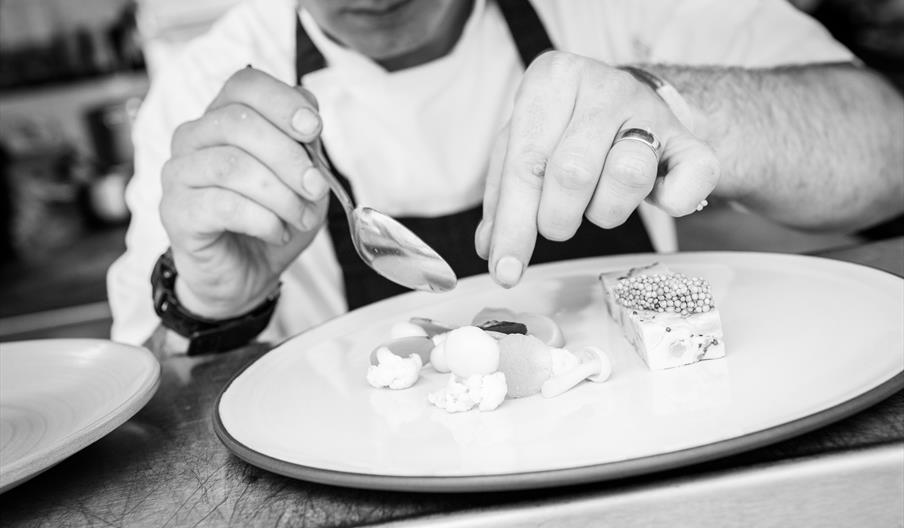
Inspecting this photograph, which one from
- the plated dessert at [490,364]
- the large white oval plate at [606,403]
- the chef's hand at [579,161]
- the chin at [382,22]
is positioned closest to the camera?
the large white oval plate at [606,403]

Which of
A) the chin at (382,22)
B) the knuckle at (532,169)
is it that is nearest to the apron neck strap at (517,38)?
the chin at (382,22)

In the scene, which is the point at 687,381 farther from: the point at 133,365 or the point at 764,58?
the point at 764,58

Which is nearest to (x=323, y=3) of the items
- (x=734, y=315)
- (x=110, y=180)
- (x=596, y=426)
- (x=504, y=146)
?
(x=504, y=146)

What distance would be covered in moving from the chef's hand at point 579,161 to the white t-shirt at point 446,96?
2.17ft

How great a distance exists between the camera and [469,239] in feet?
4.32

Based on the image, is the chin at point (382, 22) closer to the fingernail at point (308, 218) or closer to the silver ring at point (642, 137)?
the fingernail at point (308, 218)

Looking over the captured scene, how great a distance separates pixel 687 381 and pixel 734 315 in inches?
6.0

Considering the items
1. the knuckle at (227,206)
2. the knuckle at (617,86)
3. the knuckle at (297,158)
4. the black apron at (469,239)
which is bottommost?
the black apron at (469,239)

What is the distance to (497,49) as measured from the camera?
143cm

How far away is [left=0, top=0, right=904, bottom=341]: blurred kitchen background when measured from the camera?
3320mm

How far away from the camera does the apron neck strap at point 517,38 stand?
4.53ft

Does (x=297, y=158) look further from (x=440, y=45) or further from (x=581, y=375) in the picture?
(x=440, y=45)

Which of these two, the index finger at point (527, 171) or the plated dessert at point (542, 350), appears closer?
the plated dessert at point (542, 350)

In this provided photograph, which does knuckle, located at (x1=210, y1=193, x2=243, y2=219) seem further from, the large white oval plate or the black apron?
the black apron
